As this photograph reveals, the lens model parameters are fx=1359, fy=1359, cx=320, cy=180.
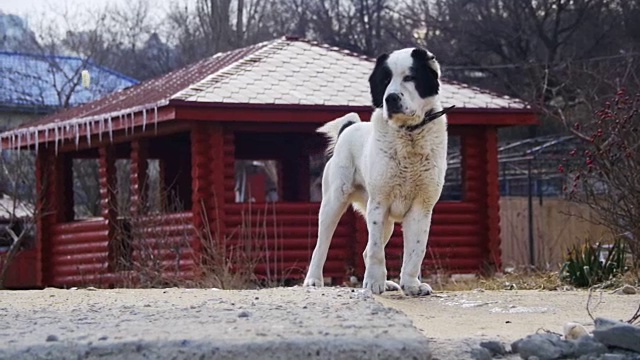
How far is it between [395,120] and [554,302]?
168cm

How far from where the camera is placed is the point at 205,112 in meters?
19.5

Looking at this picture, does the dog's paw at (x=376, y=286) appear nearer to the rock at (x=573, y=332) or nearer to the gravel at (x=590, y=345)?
the rock at (x=573, y=332)

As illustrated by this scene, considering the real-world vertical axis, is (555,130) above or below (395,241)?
above

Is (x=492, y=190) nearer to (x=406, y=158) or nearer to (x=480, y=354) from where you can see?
(x=406, y=158)

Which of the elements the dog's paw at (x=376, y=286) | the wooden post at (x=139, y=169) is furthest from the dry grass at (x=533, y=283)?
the wooden post at (x=139, y=169)

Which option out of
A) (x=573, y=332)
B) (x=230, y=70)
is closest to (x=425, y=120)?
(x=573, y=332)

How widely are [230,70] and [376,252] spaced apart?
1214 cm

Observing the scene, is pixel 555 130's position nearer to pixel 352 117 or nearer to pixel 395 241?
pixel 395 241

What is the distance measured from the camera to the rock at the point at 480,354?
640 cm

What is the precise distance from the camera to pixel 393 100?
940cm

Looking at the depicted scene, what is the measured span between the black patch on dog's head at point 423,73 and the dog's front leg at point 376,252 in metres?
0.89

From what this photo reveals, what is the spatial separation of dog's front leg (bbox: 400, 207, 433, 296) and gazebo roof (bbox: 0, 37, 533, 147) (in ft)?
32.2

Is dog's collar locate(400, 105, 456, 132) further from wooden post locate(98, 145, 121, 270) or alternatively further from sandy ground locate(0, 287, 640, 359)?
wooden post locate(98, 145, 121, 270)

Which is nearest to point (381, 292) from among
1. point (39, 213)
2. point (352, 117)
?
point (352, 117)
